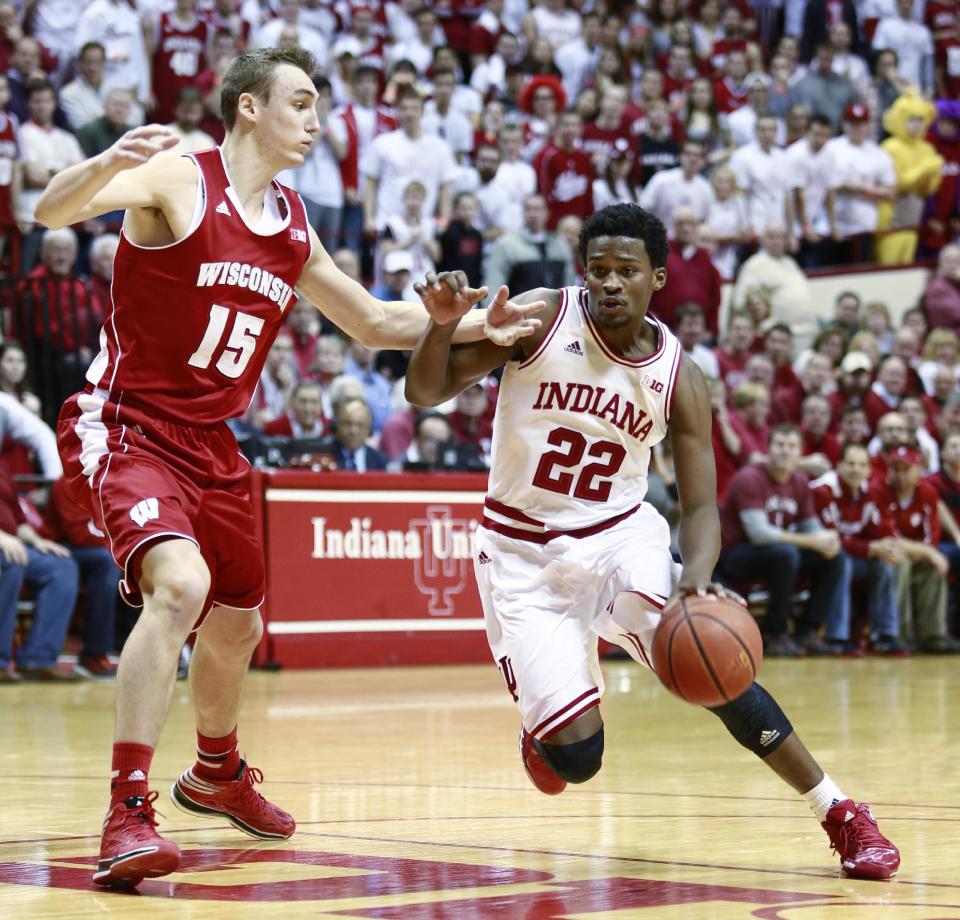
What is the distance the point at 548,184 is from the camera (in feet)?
52.6

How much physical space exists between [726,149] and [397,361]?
16.9 ft

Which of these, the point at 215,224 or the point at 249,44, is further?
the point at 249,44

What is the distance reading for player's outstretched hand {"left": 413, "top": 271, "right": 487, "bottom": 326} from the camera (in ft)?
15.0

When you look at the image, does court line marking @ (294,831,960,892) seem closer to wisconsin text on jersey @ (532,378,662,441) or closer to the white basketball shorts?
the white basketball shorts

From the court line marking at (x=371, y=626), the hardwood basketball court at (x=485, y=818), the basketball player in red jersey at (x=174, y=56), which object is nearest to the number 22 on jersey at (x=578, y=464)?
the hardwood basketball court at (x=485, y=818)

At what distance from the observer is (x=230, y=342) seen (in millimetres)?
4781

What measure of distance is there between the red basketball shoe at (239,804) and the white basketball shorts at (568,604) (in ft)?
2.53

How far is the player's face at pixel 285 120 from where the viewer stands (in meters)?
4.93

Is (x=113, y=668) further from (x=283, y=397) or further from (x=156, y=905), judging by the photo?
(x=156, y=905)

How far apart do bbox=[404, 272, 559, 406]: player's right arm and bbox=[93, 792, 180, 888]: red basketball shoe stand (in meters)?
1.34

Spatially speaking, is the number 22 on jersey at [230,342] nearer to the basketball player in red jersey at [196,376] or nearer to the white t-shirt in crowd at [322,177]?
the basketball player in red jersey at [196,376]

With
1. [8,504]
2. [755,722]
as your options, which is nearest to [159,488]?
[755,722]

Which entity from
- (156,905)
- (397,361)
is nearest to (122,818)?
(156,905)

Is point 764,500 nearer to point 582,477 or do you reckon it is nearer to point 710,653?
point 582,477
